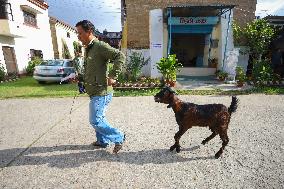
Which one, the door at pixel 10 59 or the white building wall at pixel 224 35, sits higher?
the white building wall at pixel 224 35

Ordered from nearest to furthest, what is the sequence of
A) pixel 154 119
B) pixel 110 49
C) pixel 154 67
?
1. pixel 110 49
2. pixel 154 119
3. pixel 154 67

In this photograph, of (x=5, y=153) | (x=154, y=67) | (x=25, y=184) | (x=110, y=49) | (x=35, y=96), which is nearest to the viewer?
(x=25, y=184)

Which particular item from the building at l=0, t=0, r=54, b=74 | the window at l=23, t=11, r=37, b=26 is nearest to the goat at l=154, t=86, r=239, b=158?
the building at l=0, t=0, r=54, b=74

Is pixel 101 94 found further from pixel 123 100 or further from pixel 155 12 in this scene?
pixel 155 12

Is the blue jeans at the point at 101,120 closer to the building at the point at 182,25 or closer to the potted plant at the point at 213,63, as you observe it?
the building at the point at 182,25

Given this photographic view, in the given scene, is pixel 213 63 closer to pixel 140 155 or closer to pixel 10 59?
pixel 140 155

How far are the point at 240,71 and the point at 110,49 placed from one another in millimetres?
9859

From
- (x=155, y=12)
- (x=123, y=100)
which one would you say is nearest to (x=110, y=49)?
(x=123, y=100)

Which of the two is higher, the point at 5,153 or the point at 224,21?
the point at 224,21

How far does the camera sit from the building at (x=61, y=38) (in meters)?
25.7

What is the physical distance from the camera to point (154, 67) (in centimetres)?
1348

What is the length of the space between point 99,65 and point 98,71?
0.32ft

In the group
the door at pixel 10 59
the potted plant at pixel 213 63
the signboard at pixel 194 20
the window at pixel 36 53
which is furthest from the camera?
the window at pixel 36 53

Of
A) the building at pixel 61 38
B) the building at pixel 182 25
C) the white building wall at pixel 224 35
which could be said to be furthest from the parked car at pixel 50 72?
the building at pixel 61 38
